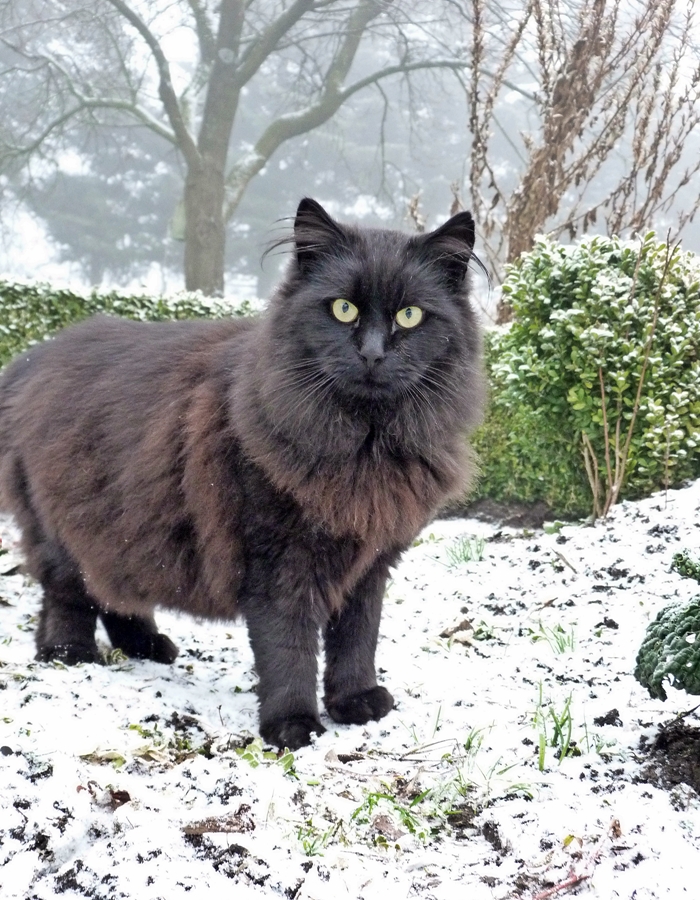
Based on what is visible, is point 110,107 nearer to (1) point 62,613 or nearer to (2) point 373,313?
(1) point 62,613

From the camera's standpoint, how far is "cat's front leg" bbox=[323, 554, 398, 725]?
2.89m

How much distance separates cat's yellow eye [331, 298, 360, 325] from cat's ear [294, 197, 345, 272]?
9.3 inches

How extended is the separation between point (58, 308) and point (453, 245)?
5384 mm

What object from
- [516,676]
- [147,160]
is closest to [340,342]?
[516,676]

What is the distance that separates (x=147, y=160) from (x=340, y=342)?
24.1m

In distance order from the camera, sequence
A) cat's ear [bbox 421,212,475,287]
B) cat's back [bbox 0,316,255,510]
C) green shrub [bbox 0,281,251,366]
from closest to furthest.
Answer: cat's ear [bbox 421,212,475,287]
cat's back [bbox 0,316,255,510]
green shrub [bbox 0,281,251,366]

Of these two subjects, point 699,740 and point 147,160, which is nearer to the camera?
point 699,740

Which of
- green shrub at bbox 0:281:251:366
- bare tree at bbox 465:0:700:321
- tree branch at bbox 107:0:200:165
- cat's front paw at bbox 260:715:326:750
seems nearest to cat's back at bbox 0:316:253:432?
cat's front paw at bbox 260:715:326:750

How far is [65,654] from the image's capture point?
3.34 m

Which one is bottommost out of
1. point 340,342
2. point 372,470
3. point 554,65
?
point 372,470

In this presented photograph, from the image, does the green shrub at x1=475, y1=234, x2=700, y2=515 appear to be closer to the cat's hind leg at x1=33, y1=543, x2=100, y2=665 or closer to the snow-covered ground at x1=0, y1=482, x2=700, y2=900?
the snow-covered ground at x1=0, y1=482, x2=700, y2=900

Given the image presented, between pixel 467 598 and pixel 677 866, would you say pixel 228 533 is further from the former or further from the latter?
pixel 467 598

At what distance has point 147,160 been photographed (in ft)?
80.5

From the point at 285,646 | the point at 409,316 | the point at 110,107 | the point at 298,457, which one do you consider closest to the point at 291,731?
the point at 285,646
